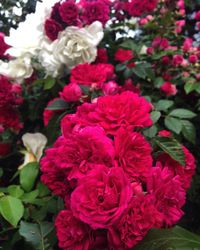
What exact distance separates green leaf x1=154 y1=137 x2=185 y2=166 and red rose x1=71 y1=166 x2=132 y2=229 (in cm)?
18

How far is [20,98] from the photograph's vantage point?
1.25 metres

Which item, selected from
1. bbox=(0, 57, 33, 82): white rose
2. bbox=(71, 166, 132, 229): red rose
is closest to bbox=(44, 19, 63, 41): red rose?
bbox=(0, 57, 33, 82): white rose

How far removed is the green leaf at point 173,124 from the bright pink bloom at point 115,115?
37cm

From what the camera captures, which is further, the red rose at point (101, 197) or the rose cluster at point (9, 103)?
the rose cluster at point (9, 103)

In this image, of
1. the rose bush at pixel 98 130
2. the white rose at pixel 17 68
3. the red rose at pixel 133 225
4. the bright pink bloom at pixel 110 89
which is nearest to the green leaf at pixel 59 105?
the rose bush at pixel 98 130

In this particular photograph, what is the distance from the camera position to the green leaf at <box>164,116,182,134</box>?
3.64ft

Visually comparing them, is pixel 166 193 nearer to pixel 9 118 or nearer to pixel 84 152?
pixel 84 152

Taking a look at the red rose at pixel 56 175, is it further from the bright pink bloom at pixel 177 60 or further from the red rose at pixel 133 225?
the bright pink bloom at pixel 177 60

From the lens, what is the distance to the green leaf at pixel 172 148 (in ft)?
2.52

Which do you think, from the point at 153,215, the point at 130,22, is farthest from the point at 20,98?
the point at 153,215

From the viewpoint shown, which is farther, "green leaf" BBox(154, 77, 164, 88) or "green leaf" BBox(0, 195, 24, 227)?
"green leaf" BBox(154, 77, 164, 88)

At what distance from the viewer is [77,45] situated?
47.7 inches

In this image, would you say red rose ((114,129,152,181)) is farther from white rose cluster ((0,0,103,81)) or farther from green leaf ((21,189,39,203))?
white rose cluster ((0,0,103,81))

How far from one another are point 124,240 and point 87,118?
0.79ft
